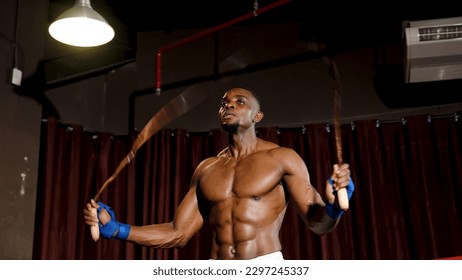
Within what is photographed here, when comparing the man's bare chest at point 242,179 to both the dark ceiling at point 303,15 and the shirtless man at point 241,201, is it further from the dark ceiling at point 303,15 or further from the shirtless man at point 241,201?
the dark ceiling at point 303,15

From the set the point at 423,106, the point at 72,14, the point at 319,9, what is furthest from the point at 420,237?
the point at 72,14

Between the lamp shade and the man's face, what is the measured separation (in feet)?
3.82

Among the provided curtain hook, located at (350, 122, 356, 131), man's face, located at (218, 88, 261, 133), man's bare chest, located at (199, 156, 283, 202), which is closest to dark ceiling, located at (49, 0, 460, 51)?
curtain hook, located at (350, 122, 356, 131)

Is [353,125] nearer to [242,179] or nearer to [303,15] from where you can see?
[303,15]

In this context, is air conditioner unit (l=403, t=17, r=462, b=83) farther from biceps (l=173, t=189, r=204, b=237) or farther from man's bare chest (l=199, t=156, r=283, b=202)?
biceps (l=173, t=189, r=204, b=237)

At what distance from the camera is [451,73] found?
3709 mm

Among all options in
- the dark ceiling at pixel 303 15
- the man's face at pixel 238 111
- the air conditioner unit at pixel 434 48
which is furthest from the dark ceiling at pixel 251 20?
the man's face at pixel 238 111

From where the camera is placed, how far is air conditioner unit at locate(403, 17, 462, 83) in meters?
3.53

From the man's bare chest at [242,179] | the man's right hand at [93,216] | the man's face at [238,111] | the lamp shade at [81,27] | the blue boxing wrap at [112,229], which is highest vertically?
the lamp shade at [81,27]

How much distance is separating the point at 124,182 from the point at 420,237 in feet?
6.66

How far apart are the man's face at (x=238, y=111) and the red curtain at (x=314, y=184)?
1.66 m

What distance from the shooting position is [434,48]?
3570 mm

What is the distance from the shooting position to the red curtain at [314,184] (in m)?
3.69
